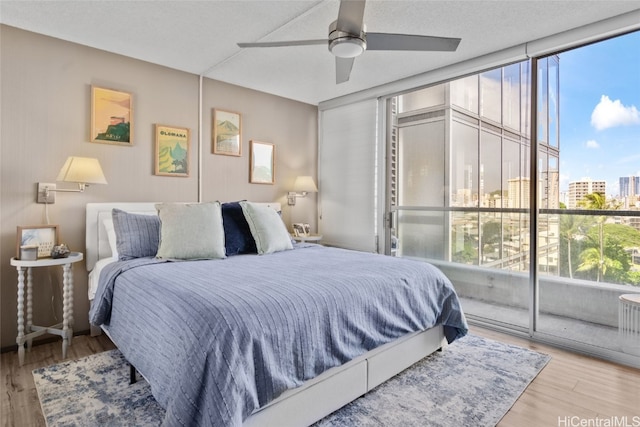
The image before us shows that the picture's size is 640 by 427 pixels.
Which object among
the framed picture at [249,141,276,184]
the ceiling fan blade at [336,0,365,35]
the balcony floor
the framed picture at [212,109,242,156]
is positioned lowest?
the balcony floor

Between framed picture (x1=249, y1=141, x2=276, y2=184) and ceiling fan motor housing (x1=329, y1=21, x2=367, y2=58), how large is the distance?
2.25 metres

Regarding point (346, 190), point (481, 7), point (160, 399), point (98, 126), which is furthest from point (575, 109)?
point (98, 126)

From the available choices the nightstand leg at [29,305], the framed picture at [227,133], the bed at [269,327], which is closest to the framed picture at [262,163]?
the framed picture at [227,133]

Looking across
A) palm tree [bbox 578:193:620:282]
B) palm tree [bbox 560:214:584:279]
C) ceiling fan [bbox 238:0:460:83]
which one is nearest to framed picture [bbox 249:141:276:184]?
ceiling fan [bbox 238:0:460:83]

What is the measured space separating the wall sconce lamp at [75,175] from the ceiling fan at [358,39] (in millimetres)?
1515

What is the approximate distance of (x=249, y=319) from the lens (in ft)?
4.76

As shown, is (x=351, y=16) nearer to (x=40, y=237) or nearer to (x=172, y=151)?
(x=172, y=151)

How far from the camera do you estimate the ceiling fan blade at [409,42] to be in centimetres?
202

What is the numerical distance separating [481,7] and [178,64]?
263 centimetres

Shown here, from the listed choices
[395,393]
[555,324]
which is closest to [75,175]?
[395,393]

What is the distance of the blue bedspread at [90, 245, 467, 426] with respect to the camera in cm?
134

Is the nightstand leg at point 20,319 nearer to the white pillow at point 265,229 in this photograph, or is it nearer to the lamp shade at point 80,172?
the lamp shade at point 80,172

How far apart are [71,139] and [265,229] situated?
176 centimetres

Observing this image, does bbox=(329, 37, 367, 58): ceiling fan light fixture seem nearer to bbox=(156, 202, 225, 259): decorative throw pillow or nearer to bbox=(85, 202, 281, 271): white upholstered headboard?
bbox=(156, 202, 225, 259): decorative throw pillow
